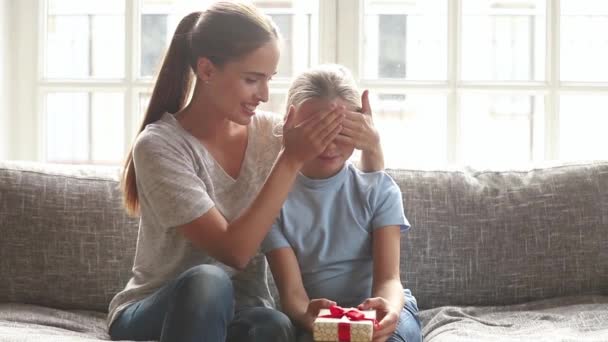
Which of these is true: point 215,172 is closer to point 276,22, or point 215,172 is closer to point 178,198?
point 178,198

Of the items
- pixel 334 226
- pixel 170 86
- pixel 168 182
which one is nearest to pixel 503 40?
pixel 334 226

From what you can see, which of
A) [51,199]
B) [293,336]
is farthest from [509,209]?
[51,199]

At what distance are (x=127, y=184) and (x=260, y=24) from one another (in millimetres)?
471

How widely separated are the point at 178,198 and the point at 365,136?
1.38 feet

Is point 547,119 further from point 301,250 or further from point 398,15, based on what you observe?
point 301,250

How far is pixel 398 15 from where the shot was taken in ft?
9.65

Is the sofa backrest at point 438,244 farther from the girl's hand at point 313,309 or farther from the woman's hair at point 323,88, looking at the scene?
the girl's hand at point 313,309

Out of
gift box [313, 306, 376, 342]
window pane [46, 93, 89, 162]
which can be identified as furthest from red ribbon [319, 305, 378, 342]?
window pane [46, 93, 89, 162]

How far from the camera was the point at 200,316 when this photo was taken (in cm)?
176

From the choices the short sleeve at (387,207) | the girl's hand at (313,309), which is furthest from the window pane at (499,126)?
the girl's hand at (313,309)

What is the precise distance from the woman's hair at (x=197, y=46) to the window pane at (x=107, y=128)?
849 mm

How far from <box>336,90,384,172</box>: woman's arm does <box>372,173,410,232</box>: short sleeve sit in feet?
0.16

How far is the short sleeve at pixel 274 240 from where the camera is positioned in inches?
81.4

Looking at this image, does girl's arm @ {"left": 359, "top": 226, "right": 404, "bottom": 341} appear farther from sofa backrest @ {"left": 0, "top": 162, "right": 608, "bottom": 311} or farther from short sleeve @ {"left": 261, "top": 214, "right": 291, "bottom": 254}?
sofa backrest @ {"left": 0, "top": 162, "right": 608, "bottom": 311}
